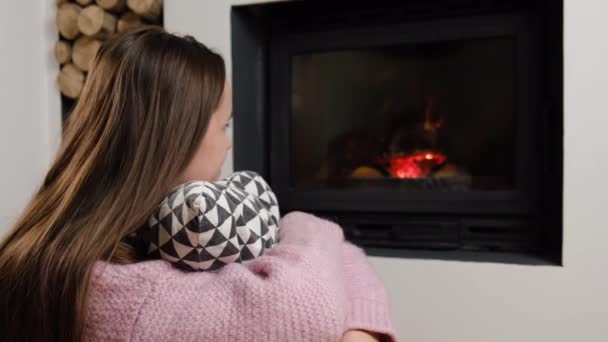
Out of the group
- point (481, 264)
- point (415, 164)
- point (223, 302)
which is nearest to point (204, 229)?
point (223, 302)

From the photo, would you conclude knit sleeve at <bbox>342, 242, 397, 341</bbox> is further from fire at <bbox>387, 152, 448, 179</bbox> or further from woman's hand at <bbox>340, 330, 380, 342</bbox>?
fire at <bbox>387, 152, 448, 179</bbox>

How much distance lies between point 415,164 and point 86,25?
0.96 m

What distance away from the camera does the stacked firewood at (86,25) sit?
1.33 metres

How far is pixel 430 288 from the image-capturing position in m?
1.21

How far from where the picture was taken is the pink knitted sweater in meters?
0.47

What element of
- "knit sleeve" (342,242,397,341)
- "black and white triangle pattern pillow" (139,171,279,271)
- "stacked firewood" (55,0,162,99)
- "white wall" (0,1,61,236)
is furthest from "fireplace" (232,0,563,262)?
"black and white triangle pattern pillow" (139,171,279,271)

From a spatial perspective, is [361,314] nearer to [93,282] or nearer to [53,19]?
[93,282]

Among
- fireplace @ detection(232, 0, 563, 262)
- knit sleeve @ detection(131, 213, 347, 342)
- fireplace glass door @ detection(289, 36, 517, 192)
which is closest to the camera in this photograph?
knit sleeve @ detection(131, 213, 347, 342)

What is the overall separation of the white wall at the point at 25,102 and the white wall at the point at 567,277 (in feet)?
3.31

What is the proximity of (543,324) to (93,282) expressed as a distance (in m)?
0.99

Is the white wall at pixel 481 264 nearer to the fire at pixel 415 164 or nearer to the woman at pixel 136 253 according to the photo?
the fire at pixel 415 164

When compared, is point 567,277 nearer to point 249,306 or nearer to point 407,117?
point 407,117

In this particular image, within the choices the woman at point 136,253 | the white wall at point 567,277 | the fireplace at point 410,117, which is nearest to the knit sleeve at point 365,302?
the woman at point 136,253

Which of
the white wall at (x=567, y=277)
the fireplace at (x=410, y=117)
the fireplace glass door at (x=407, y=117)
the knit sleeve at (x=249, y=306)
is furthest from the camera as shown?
the fireplace glass door at (x=407, y=117)
